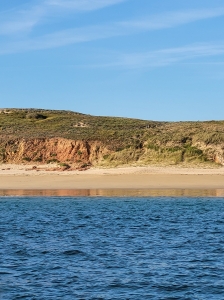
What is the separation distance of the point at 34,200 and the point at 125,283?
60.1 ft

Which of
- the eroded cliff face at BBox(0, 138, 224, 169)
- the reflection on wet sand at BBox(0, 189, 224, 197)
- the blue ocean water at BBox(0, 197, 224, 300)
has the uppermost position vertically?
the eroded cliff face at BBox(0, 138, 224, 169)

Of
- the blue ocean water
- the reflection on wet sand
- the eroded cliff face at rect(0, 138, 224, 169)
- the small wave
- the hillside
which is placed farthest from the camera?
the hillside

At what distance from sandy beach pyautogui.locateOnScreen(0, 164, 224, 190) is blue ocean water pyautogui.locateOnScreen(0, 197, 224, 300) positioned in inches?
311

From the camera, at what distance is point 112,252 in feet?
52.2

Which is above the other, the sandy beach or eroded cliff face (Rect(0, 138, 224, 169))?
eroded cliff face (Rect(0, 138, 224, 169))

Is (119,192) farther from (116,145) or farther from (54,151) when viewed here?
(54,151)

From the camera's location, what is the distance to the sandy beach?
3525 centimetres

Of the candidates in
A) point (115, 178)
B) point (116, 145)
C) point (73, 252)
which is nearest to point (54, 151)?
point (116, 145)

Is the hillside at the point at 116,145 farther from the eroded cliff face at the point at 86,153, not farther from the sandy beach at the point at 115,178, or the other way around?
the sandy beach at the point at 115,178

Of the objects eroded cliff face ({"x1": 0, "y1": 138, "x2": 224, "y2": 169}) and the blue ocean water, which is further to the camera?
eroded cliff face ({"x1": 0, "y1": 138, "x2": 224, "y2": 169})

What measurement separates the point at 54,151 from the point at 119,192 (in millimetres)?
15087

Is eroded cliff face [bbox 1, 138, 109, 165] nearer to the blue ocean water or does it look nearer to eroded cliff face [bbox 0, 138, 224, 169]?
eroded cliff face [bbox 0, 138, 224, 169]

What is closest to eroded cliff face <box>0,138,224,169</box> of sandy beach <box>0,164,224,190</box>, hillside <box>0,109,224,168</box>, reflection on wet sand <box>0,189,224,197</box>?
hillside <box>0,109,224,168</box>

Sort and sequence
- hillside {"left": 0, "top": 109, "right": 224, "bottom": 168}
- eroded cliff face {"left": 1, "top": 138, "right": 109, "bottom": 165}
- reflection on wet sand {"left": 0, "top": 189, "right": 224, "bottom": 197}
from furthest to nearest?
eroded cliff face {"left": 1, "top": 138, "right": 109, "bottom": 165}
hillside {"left": 0, "top": 109, "right": 224, "bottom": 168}
reflection on wet sand {"left": 0, "top": 189, "right": 224, "bottom": 197}
